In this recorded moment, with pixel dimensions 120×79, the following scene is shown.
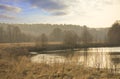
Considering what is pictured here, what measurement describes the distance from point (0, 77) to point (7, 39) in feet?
406

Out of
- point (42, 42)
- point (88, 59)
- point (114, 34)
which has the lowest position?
point (88, 59)

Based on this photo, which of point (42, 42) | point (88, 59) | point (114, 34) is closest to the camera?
point (88, 59)

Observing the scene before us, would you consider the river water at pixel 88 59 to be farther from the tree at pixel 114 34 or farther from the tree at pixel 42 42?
the tree at pixel 114 34

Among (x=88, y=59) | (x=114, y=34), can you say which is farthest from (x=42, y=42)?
(x=88, y=59)

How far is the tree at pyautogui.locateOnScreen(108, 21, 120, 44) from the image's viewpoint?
7703 centimetres

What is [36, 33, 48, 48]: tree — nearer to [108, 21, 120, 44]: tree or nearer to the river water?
[108, 21, 120, 44]: tree

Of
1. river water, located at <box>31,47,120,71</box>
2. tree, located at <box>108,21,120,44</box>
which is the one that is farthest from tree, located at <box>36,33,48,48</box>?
river water, located at <box>31,47,120,71</box>

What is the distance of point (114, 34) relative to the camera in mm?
78500

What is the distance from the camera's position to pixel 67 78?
1406 centimetres

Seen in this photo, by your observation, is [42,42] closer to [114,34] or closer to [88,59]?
[114,34]

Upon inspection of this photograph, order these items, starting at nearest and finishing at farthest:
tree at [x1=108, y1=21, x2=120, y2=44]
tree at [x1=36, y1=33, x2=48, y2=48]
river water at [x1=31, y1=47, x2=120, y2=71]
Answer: river water at [x1=31, y1=47, x2=120, y2=71], tree at [x1=36, y1=33, x2=48, y2=48], tree at [x1=108, y1=21, x2=120, y2=44]

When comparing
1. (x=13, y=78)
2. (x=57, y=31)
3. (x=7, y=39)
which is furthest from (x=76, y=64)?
(x=57, y=31)

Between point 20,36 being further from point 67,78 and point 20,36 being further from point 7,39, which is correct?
point 67,78

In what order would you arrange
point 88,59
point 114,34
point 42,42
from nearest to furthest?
point 88,59 → point 42,42 → point 114,34
